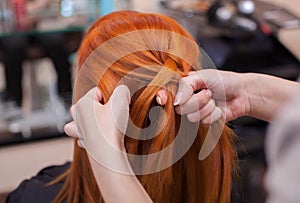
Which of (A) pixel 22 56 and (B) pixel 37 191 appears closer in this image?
(B) pixel 37 191

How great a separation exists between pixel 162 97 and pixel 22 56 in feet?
6.27

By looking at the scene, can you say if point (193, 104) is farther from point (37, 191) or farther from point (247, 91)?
point (37, 191)

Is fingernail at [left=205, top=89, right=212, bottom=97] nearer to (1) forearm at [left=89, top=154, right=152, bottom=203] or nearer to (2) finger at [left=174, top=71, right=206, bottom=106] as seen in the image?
(2) finger at [left=174, top=71, right=206, bottom=106]

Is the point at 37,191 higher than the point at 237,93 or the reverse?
the reverse

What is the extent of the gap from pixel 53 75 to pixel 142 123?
2036mm

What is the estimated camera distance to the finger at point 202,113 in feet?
3.34

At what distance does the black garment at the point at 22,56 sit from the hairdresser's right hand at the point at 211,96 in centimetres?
168

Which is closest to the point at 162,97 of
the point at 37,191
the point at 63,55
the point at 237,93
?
the point at 237,93

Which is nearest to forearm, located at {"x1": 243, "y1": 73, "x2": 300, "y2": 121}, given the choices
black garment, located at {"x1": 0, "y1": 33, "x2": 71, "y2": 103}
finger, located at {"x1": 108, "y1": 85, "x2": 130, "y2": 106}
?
finger, located at {"x1": 108, "y1": 85, "x2": 130, "y2": 106}

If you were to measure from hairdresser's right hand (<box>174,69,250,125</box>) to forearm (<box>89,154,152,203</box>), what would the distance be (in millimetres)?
193

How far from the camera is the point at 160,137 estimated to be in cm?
103

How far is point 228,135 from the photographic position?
1.15 meters

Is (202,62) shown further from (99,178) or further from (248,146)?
(248,146)

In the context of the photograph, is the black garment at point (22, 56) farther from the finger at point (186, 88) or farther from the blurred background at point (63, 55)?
the finger at point (186, 88)
